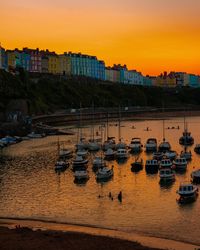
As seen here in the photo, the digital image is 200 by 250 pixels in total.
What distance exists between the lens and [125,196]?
44.2 metres

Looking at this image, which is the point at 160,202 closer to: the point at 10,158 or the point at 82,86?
the point at 10,158

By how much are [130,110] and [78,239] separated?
486 ft

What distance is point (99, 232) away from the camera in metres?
33.7

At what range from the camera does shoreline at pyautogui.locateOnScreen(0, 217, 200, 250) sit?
30.6 metres

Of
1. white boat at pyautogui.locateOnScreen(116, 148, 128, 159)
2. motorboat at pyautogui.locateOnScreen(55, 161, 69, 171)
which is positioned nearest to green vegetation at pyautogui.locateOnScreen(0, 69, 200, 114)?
white boat at pyautogui.locateOnScreen(116, 148, 128, 159)

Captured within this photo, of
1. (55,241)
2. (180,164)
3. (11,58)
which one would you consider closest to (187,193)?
(55,241)

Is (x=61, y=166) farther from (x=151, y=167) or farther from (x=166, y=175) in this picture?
(x=166, y=175)

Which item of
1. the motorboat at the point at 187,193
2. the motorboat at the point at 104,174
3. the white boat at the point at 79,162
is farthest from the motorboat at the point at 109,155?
the motorboat at the point at 187,193

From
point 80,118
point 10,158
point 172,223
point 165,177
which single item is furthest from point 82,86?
point 172,223

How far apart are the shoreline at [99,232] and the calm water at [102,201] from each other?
0.84 meters

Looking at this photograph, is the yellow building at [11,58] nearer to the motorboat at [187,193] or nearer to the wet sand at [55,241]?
the motorboat at [187,193]

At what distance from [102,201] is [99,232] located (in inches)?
348

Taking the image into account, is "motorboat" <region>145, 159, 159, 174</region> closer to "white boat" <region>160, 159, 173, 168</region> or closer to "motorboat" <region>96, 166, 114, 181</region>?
"white boat" <region>160, 159, 173, 168</region>

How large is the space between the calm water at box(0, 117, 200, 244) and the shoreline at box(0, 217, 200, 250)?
0.84 meters
